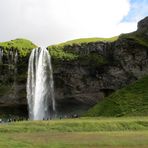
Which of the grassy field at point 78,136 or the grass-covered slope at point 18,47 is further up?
the grass-covered slope at point 18,47

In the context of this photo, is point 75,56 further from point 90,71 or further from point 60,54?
point 90,71

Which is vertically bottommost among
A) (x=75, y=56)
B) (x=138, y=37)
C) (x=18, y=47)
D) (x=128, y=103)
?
(x=128, y=103)

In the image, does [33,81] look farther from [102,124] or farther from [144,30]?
[102,124]

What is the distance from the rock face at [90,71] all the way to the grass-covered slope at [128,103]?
7475 mm

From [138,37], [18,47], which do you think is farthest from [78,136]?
[18,47]

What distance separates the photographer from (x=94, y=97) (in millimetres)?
97500

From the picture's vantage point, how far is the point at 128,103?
7594 cm

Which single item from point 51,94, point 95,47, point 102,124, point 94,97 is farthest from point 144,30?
point 102,124

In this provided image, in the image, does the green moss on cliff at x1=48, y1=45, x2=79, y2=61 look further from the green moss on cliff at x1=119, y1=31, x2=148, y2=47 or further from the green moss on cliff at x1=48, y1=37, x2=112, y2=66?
the green moss on cliff at x1=119, y1=31, x2=148, y2=47

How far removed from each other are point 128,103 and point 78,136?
3467 centimetres

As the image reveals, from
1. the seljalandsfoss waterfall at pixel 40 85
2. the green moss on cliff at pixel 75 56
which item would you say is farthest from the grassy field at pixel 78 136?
the green moss on cliff at pixel 75 56

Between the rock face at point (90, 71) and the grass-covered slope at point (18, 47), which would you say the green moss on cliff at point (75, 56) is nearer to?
the rock face at point (90, 71)

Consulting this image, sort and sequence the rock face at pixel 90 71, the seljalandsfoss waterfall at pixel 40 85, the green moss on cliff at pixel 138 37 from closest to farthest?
the rock face at pixel 90 71 → the green moss on cliff at pixel 138 37 → the seljalandsfoss waterfall at pixel 40 85

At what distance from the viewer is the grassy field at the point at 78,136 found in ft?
120
